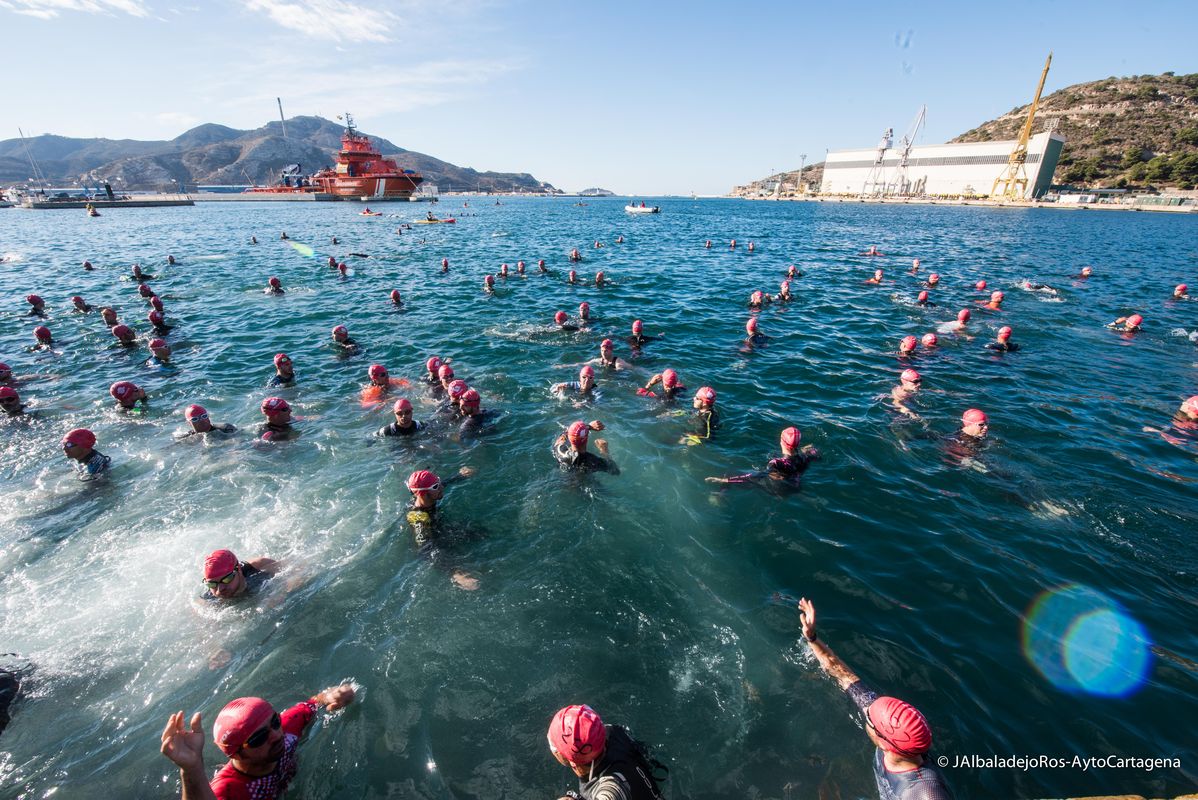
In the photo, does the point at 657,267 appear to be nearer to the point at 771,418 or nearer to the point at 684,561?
the point at 771,418

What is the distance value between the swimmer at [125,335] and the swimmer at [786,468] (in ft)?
71.7

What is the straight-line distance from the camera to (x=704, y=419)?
11.9 meters

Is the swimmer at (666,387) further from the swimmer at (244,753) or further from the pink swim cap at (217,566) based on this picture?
the swimmer at (244,753)

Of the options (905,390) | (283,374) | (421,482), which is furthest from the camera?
(283,374)

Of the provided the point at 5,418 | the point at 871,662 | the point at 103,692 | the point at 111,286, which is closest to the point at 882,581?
the point at 871,662

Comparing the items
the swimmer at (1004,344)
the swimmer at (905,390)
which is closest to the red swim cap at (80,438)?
the swimmer at (905,390)

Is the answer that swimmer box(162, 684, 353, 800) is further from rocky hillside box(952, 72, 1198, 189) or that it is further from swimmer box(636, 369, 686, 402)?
rocky hillside box(952, 72, 1198, 189)

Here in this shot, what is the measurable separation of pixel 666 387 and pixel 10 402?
17.7 metres

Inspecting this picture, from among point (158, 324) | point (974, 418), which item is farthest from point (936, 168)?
point (158, 324)

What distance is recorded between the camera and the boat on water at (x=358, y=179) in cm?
10856

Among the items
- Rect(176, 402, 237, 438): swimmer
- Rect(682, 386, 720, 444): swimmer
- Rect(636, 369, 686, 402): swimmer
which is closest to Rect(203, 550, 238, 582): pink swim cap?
Rect(176, 402, 237, 438): swimmer

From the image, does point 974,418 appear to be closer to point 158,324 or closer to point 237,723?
point 237,723

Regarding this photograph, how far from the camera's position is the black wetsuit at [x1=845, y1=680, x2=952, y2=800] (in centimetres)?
423

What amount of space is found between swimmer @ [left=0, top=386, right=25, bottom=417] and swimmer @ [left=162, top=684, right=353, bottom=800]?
14296mm
